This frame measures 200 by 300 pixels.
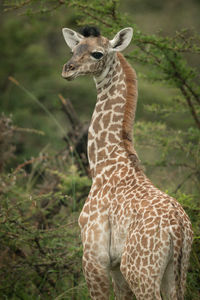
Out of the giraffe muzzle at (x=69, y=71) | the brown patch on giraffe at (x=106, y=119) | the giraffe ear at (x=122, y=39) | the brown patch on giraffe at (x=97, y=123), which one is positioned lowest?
the brown patch on giraffe at (x=97, y=123)

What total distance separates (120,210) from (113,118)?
126cm

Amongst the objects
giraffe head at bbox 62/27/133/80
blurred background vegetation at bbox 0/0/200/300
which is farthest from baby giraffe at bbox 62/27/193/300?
blurred background vegetation at bbox 0/0/200/300

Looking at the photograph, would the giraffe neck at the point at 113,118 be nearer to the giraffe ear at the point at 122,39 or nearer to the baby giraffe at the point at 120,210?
the baby giraffe at the point at 120,210

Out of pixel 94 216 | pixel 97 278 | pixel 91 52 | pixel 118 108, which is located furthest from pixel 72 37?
pixel 97 278

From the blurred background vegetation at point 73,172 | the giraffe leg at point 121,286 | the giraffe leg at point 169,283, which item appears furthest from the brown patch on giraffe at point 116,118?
the giraffe leg at point 169,283

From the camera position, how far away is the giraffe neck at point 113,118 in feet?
19.2

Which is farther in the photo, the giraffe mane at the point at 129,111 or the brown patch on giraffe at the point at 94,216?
the giraffe mane at the point at 129,111

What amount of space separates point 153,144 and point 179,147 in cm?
56

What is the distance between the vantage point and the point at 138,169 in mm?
5645

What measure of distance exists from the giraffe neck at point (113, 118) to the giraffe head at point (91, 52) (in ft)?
0.43

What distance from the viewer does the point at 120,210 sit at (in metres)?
5.26

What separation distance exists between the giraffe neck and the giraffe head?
0.13m

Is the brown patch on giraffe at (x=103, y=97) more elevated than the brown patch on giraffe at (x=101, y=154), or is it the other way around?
the brown patch on giraffe at (x=103, y=97)

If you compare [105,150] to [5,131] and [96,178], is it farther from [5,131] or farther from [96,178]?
[5,131]
